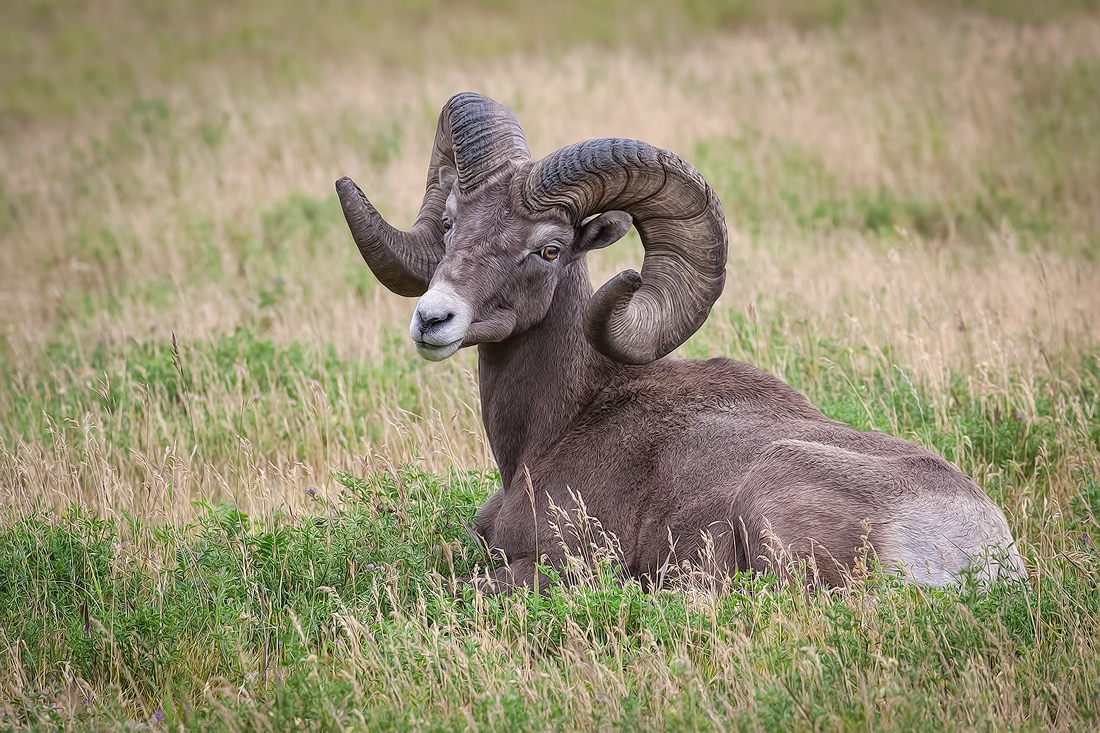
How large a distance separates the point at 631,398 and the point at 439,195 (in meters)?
1.92

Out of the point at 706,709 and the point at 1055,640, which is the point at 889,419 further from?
the point at 706,709

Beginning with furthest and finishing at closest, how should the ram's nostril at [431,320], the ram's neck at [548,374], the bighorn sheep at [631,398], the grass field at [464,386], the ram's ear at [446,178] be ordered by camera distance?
1. the ram's ear at [446,178]
2. the ram's neck at [548,374]
3. the ram's nostril at [431,320]
4. the bighorn sheep at [631,398]
5. the grass field at [464,386]

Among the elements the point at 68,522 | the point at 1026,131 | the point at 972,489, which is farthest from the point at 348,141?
the point at 972,489

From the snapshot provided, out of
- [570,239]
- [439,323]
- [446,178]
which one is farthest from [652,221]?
[446,178]

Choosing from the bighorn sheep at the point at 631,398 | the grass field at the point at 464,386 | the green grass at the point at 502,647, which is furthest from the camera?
the bighorn sheep at the point at 631,398

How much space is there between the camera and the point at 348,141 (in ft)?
62.4

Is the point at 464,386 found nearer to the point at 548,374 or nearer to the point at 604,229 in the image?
the point at 548,374

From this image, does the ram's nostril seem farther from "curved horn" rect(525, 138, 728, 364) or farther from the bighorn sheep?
"curved horn" rect(525, 138, 728, 364)

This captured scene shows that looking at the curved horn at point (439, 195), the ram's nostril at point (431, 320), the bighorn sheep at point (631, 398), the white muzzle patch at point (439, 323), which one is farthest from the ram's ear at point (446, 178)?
the ram's nostril at point (431, 320)

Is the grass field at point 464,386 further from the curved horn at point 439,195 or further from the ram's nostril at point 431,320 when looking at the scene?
the ram's nostril at point 431,320

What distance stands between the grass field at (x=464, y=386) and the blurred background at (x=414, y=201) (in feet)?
0.25

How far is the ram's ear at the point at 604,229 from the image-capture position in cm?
610

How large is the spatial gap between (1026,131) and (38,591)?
53.3 feet

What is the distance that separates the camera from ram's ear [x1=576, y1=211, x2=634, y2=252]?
6.10 metres
